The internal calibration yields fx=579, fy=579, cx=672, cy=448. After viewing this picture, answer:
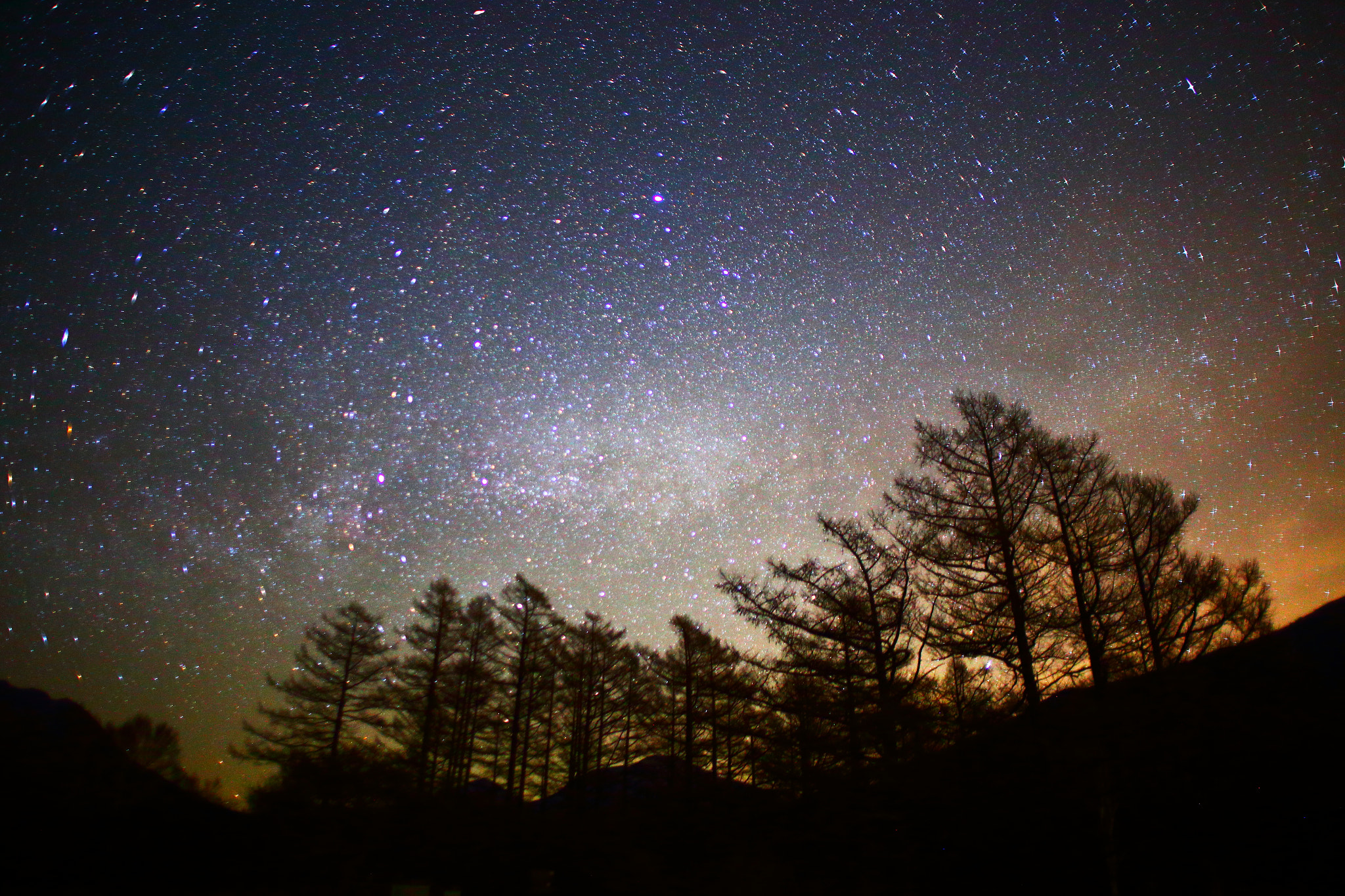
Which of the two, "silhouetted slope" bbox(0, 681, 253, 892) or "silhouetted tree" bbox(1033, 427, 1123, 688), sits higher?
"silhouetted tree" bbox(1033, 427, 1123, 688)

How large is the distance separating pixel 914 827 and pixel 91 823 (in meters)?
16.8

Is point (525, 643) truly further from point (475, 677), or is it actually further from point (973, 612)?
point (973, 612)

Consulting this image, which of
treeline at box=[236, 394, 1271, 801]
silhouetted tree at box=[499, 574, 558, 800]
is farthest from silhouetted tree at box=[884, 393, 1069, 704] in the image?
silhouetted tree at box=[499, 574, 558, 800]

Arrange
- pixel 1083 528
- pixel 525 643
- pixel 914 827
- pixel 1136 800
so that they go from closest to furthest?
1. pixel 1136 800
2. pixel 914 827
3. pixel 1083 528
4. pixel 525 643

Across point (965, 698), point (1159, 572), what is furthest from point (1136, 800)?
point (1159, 572)

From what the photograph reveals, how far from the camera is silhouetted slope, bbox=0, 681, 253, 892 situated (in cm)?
1136

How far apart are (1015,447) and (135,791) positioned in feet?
69.9

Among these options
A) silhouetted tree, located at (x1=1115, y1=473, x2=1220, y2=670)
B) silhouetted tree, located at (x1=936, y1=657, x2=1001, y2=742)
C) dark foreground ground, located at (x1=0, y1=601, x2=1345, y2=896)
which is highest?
silhouetted tree, located at (x1=1115, y1=473, x2=1220, y2=670)

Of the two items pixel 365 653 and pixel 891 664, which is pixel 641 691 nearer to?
pixel 365 653

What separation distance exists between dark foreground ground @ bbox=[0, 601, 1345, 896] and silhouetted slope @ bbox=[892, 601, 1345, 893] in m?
0.03

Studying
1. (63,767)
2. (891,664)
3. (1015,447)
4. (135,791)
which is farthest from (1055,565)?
(63,767)

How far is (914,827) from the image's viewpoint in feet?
31.4

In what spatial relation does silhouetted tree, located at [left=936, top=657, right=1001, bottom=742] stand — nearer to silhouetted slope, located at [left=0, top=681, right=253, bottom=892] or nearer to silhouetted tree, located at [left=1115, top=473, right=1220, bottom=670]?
silhouetted tree, located at [left=1115, top=473, right=1220, bottom=670]

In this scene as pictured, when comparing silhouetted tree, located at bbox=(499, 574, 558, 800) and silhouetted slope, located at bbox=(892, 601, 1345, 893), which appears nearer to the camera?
silhouetted slope, located at bbox=(892, 601, 1345, 893)
